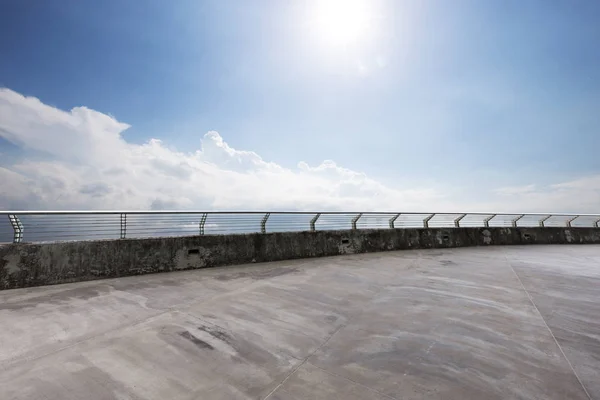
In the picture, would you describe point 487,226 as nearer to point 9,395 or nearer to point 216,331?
point 216,331

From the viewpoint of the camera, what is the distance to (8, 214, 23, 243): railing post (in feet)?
16.2

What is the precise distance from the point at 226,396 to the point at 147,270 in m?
4.97

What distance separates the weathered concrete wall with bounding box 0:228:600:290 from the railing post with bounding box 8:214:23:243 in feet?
0.42

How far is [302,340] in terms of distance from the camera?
2.77 metres

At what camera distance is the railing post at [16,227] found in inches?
194

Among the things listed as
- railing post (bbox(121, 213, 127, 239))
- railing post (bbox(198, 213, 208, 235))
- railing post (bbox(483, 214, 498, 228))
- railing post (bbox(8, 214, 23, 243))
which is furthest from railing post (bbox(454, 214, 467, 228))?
railing post (bbox(8, 214, 23, 243))

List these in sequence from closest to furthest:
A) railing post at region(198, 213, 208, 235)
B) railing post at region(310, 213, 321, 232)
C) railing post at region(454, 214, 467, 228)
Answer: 1. railing post at region(198, 213, 208, 235)
2. railing post at region(310, 213, 321, 232)
3. railing post at region(454, 214, 467, 228)

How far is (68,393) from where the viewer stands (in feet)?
6.43

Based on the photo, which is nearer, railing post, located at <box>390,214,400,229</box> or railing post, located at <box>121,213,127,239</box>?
railing post, located at <box>121,213,127,239</box>

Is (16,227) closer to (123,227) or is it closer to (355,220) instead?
(123,227)

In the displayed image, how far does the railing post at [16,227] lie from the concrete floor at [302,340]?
1020 mm

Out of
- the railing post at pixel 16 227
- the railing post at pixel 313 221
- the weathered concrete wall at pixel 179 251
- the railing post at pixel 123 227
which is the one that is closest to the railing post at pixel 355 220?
the weathered concrete wall at pixel 179 251

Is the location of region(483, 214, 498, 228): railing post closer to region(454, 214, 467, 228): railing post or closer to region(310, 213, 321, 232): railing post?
region(454, 214, 467, 228): railing post

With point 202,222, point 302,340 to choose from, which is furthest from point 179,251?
point 302,340
